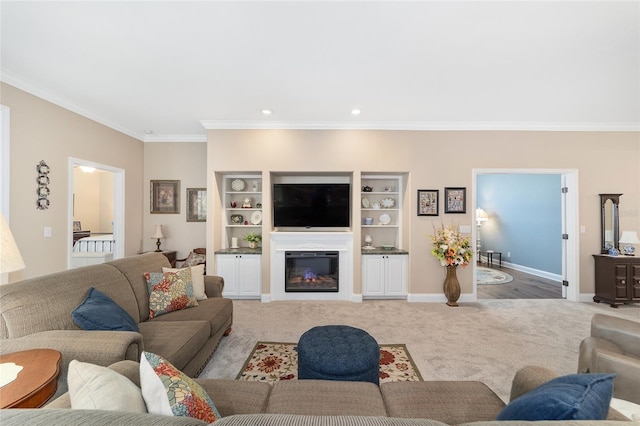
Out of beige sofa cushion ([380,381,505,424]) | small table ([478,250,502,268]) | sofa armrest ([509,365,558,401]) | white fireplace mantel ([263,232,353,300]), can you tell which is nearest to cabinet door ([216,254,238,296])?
white fireplace mantel ([263,232,353,300])

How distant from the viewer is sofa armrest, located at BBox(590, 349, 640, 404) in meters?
1.44

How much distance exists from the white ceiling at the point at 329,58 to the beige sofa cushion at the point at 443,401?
2.40 m

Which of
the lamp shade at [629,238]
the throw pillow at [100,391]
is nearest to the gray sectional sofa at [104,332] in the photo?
the throw pillow at [100,391]

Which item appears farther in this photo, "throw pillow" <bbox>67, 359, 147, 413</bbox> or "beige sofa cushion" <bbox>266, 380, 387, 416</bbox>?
"beige sofa cushion" <bbox>266, 380, 387, 416</bbox>

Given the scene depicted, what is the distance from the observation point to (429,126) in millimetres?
4266

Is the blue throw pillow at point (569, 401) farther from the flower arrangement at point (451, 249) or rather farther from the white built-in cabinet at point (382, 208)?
the white built-in cabinet at point (382, 208)

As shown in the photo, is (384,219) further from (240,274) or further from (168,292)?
(168,292)

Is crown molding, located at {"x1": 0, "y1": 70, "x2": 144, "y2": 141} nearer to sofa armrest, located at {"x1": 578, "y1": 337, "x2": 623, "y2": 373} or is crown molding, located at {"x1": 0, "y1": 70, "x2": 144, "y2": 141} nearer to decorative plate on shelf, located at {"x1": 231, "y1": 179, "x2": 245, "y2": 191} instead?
decorative plate on shelf, located at {"x1": 231, "y1": 179, "x2": 245, "y2": 191}

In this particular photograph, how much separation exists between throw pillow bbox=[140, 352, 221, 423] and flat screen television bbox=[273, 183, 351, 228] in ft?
11.7

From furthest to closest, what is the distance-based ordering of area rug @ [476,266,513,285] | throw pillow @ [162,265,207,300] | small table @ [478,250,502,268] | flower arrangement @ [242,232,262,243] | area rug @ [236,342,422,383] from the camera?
small table @ [478,250,502,268] → area rug @ [476,266,513,285] → flower arrangement @ [242,232,262,243] → throw pillow @ [162,265,207,300] → area rug @ [236,342,422,383]

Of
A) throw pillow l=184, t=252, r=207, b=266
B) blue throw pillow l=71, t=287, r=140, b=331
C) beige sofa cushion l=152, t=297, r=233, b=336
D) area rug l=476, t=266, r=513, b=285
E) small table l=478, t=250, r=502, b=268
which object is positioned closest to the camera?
blue throw pillow l=71, t=287, r=140, b=331

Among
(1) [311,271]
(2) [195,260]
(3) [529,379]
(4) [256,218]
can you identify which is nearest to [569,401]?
(3) [529,379]

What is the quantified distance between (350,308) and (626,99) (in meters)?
4.47

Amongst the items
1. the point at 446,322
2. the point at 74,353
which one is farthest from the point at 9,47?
the point at 446,322
